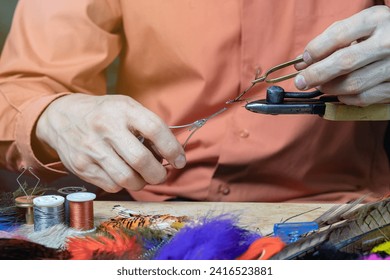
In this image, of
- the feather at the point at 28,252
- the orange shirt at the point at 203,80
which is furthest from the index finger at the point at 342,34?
the feather at the point at 28,252

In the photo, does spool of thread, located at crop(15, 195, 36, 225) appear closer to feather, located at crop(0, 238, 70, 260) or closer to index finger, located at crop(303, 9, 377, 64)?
feather, located at crop(0, 238, 70, 260)

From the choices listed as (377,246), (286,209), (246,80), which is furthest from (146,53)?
(377,246)

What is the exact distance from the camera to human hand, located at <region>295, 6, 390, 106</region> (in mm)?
755

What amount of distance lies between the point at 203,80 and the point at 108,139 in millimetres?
165

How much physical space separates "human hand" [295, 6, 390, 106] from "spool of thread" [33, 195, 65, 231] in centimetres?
30

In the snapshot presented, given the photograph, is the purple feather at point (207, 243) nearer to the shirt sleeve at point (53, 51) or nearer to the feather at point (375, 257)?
the feather at point (375, 257)

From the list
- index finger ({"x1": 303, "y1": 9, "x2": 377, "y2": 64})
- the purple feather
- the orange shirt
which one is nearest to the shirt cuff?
the orange shirt

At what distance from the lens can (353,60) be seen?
76 centimetres

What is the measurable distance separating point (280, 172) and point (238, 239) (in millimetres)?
204

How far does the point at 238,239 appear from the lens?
A: 735 millimetres

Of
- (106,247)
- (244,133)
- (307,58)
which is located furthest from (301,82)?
(106,247)

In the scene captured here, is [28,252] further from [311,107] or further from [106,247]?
[311,107]
